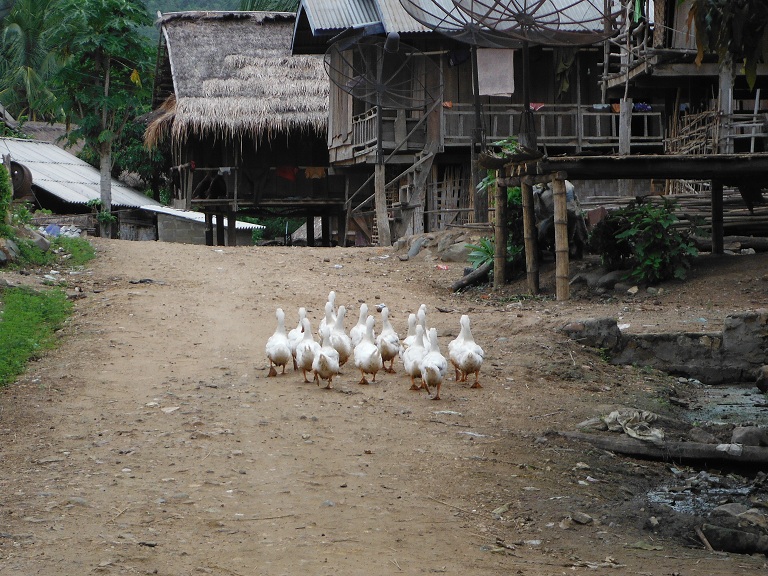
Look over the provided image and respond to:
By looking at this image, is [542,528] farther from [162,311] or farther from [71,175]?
[71,175]

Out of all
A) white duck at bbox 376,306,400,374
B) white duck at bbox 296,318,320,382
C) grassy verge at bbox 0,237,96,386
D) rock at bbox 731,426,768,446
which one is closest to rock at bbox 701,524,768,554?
rock at bbox 731,426,768,446

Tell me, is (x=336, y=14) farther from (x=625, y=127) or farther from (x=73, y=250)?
(x=73, y=250)

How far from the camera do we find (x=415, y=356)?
26.5 feet

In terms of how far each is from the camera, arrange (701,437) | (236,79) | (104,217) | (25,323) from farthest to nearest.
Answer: (104,217), (236,79), (25,323), (701,437)

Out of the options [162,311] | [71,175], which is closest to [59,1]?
[71,175]

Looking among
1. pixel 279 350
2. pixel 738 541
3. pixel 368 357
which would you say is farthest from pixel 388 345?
pixel 738 541

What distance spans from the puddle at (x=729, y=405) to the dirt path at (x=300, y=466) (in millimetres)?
458

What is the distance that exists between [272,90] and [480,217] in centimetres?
898

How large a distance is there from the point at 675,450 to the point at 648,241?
711 cm

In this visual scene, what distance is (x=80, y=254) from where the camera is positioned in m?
15.9

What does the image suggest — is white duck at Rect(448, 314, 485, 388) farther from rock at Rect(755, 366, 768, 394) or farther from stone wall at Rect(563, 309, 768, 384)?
rock at Rect(755, 366, 768, 394)

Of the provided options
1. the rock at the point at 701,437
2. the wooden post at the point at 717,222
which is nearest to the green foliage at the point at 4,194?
the wooden post at the point at 717,222

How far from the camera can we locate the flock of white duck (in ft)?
26.0

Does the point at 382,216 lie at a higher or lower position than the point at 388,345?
higher
